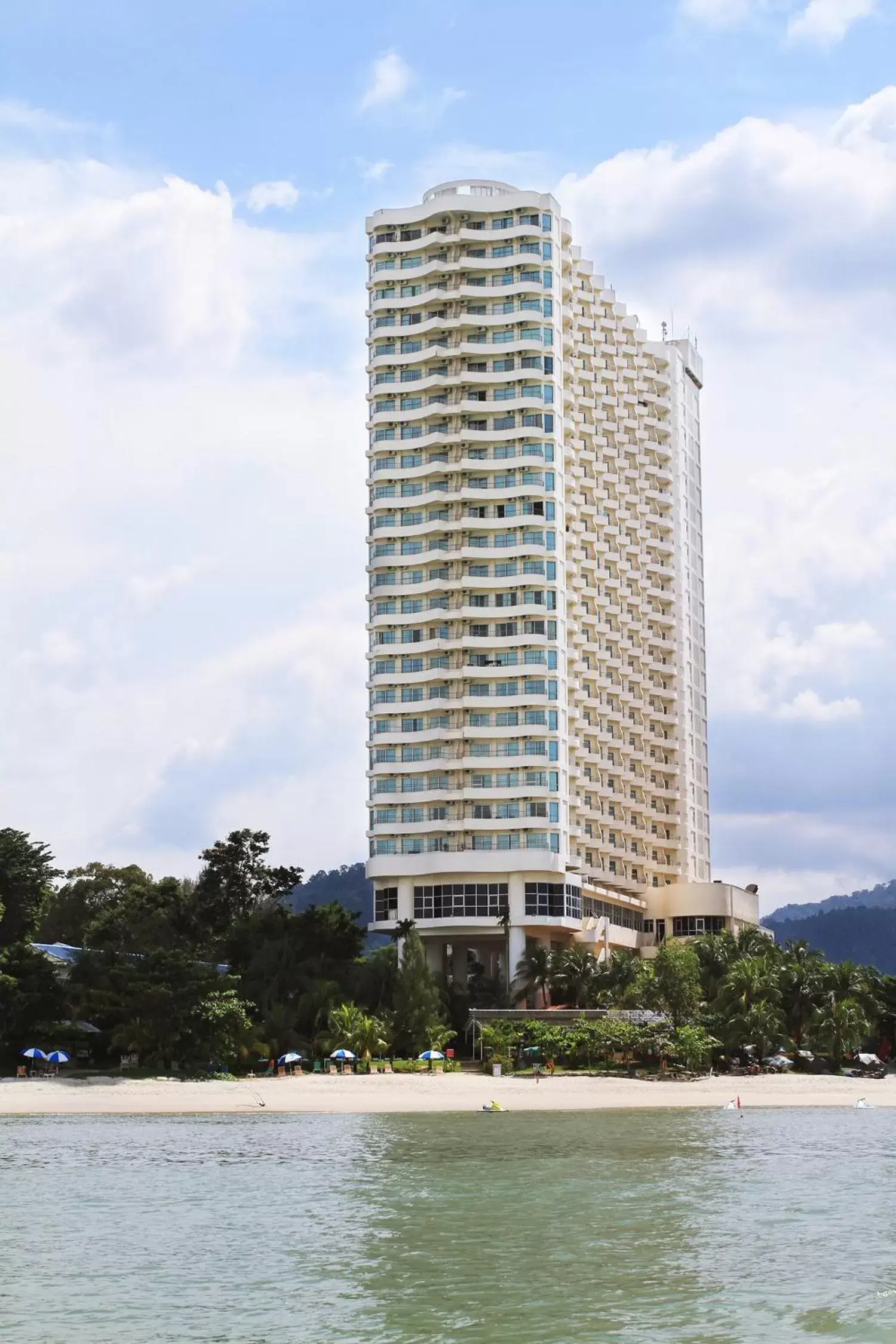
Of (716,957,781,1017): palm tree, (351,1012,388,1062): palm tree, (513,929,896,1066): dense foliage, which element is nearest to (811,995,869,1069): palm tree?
(513,929,896,1066): dense foliage

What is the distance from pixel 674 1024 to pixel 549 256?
75.6 metres

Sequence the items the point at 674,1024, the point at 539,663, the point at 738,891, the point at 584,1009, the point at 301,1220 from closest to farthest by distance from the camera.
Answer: the point at 301,1220 < the point at 674,1024 < the point at 584,1009 < the point at 539,663 < the point at 738,891

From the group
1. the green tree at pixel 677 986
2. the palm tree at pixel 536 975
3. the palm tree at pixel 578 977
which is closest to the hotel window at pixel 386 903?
the palm tree at pixel 536 975

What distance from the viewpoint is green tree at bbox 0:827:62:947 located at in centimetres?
10944

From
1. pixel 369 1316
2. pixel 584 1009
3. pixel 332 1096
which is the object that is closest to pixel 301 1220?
pixel 369 1316

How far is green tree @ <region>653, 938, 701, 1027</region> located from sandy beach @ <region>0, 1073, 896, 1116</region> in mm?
7772

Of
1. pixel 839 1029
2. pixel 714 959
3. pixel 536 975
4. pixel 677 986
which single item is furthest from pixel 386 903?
pixel 839 1029

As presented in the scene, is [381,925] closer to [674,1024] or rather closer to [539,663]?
[539,663]

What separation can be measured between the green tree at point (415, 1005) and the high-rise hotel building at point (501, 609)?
22.9 m

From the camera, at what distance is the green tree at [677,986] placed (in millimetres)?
100875

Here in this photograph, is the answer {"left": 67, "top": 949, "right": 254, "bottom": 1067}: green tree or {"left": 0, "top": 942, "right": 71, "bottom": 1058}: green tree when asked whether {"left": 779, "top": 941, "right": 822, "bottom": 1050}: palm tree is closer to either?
{"left": 67, "top": 949, "right": 254, "bottom": 1067}: green tree

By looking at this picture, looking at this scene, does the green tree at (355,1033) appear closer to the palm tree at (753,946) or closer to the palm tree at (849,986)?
the palm tree at (753,946)

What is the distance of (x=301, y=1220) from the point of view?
136 ft

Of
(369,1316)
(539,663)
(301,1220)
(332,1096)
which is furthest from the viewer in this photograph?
(539,663)
